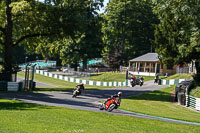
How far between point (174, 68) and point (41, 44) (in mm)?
29415

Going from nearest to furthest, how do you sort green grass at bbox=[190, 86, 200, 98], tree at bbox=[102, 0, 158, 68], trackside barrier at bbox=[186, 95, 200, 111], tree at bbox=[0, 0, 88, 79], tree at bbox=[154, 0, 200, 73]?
1. trackside barrier at bbox=[186, 95, 200, 111]
2. tree at bbox=[154, 0, 200, 73]
3. green grass at bbox=[190, 86, 200, 98]
4. tree at bbox=[0, 0, 88, 79]
5. tree at bbox=[102, 0, 158, 68]

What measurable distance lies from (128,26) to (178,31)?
111ft

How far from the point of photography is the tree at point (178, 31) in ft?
78.2

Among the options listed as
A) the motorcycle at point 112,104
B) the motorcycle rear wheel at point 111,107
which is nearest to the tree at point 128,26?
the motorcycle at point 112,104

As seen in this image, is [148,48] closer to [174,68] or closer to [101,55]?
[101,55]

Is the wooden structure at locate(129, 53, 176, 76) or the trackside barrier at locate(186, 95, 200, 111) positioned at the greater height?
the wooden structure at locate(129, 53, 176, 76)

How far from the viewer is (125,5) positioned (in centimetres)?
6375

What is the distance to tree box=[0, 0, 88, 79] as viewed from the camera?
30.9m

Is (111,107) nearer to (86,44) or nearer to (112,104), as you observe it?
(112,104)

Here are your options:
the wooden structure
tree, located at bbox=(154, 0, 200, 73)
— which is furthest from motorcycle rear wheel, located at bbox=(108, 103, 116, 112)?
the wooden structure

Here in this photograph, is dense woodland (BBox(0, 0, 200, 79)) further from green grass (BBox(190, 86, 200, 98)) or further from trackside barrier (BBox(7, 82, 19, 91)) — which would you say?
green grass (BBox(190, 86, 200, 98))

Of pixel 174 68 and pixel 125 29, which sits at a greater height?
pixel 125 29

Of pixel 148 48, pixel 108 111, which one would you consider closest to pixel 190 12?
pixel 108 111

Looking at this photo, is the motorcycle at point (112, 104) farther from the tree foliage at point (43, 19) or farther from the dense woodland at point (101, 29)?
the tree foliage at point (43, 19)
